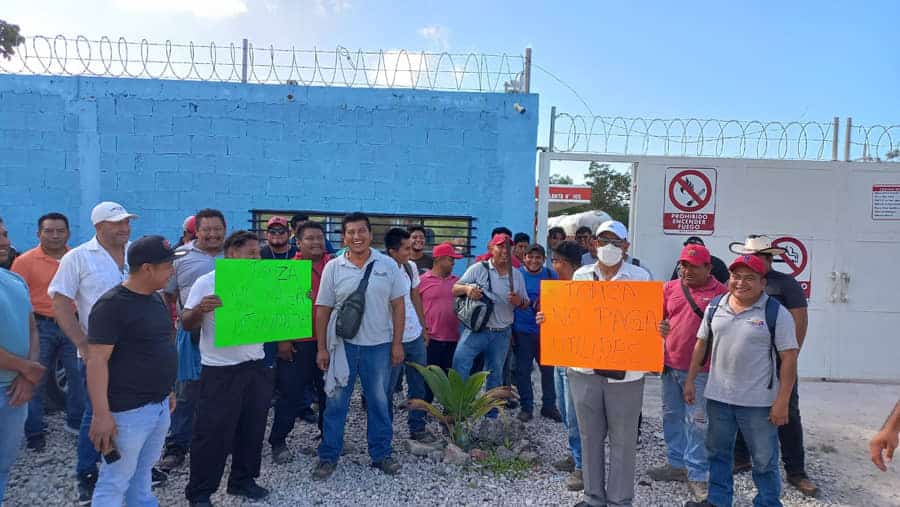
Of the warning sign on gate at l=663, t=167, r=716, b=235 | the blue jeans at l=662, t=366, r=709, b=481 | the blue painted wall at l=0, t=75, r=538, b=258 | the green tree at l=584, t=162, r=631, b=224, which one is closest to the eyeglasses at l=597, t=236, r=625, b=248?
the blue jeans at l=662, t=366, r=709, b=481

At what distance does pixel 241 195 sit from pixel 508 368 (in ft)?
13.2

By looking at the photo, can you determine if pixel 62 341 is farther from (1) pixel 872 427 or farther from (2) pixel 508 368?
(1) pixel 872 427

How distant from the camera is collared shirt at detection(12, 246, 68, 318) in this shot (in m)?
4.30

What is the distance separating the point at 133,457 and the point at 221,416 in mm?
652

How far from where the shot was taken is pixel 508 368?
554 centimetres

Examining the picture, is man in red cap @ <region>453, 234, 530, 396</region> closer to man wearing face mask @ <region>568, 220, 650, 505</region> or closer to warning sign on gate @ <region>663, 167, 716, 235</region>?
man wearing face mask @ <region>568, 220, 650, 505</region>

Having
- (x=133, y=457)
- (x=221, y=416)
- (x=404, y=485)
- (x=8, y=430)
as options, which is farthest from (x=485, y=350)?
(x=8, y=430)

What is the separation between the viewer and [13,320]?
2.65 metres

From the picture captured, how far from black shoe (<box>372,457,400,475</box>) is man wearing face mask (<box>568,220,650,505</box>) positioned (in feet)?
4.42

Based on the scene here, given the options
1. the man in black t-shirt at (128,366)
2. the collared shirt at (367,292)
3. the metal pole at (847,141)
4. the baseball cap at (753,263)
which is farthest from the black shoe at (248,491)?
the metal pole at (847,141)

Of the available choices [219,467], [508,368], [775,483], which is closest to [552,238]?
[508,368]

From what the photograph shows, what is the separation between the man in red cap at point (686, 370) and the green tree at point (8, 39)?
7597mm

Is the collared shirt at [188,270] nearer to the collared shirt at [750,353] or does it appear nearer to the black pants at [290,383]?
the black pants at [290,383]

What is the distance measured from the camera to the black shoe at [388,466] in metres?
3.97
